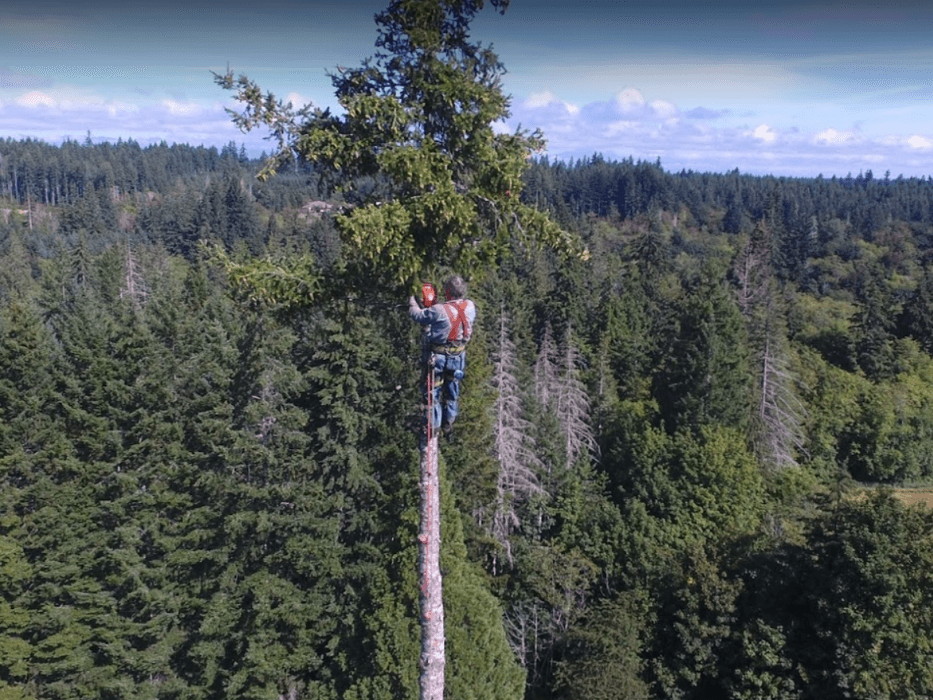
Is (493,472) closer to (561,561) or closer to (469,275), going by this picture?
(561,561)

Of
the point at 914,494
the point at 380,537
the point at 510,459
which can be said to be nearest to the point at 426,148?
the point at 380,537

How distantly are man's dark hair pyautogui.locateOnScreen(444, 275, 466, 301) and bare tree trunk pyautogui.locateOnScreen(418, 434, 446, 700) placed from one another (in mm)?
1968

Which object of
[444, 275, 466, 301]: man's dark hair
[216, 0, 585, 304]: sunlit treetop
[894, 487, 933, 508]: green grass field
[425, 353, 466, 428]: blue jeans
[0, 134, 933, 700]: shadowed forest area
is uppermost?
[216, 0, 585, 304]: sunlit treetop

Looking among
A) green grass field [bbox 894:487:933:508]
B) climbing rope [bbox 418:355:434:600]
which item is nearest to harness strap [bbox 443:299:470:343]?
climbing rope [bbox 418:355:434:600]

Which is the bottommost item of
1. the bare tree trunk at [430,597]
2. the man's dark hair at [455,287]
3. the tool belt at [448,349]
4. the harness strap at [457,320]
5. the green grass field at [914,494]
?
the green grass field at [914,494]

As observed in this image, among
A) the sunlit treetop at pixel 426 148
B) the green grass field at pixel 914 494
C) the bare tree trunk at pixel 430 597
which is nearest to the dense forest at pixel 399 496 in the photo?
the sunlit treetop at pixel 426 148

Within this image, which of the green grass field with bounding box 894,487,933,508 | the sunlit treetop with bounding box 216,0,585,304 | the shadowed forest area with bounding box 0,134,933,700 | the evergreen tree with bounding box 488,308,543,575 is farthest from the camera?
the green grass field with bounding box 894,487,933,508

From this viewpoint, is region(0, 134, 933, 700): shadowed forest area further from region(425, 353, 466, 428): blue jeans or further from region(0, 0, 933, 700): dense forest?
region(425, 353, 466, 428): blue jeans

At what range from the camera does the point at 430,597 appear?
9.23 m

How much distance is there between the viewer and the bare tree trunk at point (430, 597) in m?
9.12

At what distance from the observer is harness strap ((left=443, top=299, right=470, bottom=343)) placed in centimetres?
805

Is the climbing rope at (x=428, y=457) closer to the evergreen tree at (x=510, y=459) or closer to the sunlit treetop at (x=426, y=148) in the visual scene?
the sunlit treetop at (x=426, y=148)

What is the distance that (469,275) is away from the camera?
8.71 metres

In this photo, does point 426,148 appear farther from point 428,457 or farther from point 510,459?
point 510,459
